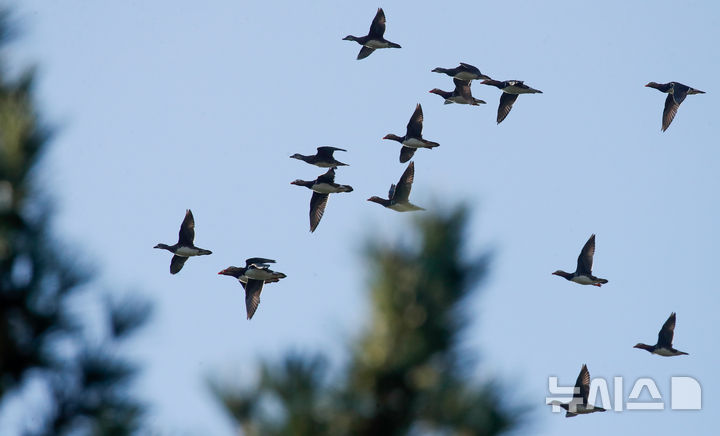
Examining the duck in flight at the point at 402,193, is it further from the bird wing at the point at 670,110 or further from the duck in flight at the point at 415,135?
the bird wing at the point at 670,110

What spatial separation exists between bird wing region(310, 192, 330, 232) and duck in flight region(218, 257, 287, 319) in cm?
192

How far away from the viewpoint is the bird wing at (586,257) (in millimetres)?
25016

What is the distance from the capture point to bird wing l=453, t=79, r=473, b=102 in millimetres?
27938

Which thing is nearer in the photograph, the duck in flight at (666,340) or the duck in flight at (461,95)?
the duck in flight at (666,340)

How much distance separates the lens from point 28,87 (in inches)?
236

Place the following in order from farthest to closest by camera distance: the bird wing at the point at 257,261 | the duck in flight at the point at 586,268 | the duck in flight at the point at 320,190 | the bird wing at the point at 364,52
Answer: the bird wing at the point at 364,52
the duck in flight at the point at 586,268
the duck in flight at the point at 320,190
the bird wing at the point at 257,261

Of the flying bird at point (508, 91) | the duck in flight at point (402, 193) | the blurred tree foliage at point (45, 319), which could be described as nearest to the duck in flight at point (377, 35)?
the flying bird at point (508, 91)

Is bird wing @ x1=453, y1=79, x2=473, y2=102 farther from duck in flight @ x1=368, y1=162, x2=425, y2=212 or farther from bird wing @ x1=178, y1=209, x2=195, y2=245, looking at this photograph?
bird wing @ x1=178, y1=209, x2=195, y2=245

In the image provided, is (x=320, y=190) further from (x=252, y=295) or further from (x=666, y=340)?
(x=666, y=340)

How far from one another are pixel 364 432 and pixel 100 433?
138cm

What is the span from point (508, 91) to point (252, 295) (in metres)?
8.75

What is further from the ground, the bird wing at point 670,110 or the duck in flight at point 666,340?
the bird wing at point 670,110

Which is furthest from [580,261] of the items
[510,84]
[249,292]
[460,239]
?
[460,239]

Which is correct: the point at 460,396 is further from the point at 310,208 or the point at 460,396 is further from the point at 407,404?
the point at 310,208
